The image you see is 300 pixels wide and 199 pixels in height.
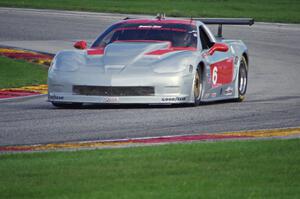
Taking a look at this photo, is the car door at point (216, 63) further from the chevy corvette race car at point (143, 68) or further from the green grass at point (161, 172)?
the green grass at point (161, 172)

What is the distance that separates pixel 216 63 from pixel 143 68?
1.63 m

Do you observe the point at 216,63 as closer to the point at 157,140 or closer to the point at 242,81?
the point at 242,81

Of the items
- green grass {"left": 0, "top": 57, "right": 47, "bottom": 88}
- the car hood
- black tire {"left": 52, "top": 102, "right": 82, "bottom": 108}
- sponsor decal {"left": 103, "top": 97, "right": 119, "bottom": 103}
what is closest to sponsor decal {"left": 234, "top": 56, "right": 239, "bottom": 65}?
the car hood

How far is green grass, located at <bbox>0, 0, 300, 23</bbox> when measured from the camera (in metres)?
39.6

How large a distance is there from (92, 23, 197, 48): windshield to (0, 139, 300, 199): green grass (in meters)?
5.13

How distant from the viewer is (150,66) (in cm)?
1409

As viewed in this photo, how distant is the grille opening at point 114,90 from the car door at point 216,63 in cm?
132

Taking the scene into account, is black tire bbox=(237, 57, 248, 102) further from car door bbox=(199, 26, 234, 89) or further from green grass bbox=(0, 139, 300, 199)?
green grass bbox=(0, 139, 300, 199)

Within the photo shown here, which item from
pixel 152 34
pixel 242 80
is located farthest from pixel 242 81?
pixel 152 34

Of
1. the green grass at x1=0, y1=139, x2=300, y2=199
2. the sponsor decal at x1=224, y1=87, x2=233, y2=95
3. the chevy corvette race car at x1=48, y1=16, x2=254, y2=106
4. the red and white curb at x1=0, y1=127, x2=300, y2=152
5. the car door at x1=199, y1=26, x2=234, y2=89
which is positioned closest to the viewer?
the green grass at x1=0, y1=139, x2=300, y2=199

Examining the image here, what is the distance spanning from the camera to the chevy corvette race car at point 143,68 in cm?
1389

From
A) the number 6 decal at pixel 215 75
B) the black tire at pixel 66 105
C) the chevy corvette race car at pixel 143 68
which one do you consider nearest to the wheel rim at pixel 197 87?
the chevy corvette race car at pixel 143 68

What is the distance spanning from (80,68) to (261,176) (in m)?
5.97

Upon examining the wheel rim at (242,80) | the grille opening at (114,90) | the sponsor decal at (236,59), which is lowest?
the wheel rim at (242,80)
